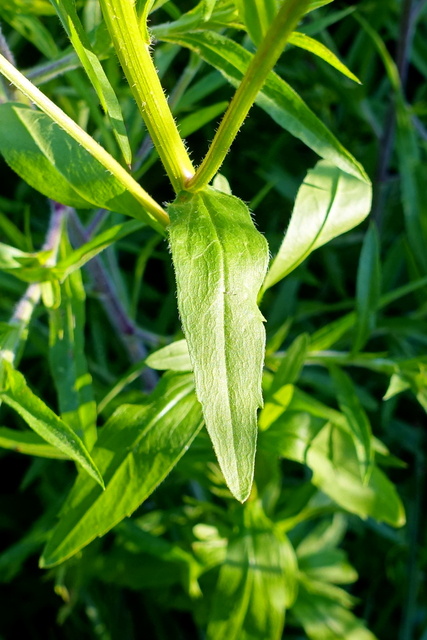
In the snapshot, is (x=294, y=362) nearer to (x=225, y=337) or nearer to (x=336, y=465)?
(x=336, y=465)

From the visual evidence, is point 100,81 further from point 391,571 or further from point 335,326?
point 391,571

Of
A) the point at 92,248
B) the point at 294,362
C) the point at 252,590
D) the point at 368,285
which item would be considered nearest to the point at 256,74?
the point at 92,248

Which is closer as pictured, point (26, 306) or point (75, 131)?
point (75, 131)

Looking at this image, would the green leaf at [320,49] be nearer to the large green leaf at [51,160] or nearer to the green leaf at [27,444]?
the large green leaf at [51,160]

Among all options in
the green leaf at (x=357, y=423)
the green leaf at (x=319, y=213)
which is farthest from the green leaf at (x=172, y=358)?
the green leaf at (x=357, y=423)

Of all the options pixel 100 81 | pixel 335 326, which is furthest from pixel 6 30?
pixel 100 81
